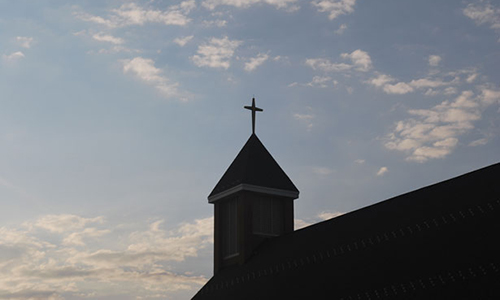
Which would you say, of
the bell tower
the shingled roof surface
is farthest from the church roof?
the shingled roof surface

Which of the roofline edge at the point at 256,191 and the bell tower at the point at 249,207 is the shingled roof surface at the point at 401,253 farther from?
the roofline edge at the point at 256,191

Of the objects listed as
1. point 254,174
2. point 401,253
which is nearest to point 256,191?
point 254,174

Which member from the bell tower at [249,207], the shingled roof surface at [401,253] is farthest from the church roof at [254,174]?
the shingled roof surface at [401,253]

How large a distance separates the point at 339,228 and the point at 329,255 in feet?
8.29

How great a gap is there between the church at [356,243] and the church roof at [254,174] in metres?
0.06

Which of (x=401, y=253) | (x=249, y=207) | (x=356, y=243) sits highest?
(x=249, y=207)

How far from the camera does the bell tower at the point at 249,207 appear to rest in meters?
34.4

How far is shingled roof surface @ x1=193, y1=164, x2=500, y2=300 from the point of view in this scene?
1897 centimetres

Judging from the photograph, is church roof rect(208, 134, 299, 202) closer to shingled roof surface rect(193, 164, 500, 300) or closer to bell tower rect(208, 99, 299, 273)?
bell tower rect(208, 99, 299, 273)

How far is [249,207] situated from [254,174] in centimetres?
177

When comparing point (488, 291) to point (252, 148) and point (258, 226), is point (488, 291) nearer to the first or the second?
point (258, 226)

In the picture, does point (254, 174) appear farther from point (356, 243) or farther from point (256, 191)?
point (356, 243)

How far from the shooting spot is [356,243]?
992 inches

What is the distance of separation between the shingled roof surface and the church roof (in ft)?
15.5
